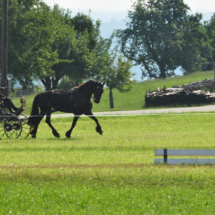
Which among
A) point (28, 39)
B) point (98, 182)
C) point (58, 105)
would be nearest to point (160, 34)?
point (28, 39)

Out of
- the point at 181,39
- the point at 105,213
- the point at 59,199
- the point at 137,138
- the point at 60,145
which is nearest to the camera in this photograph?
the point at 105,213

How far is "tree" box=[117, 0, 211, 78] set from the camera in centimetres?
8569

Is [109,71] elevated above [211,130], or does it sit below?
above

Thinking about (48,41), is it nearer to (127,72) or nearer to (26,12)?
(26,12)

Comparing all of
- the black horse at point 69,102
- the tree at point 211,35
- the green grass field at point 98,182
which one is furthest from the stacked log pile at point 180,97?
the tree at point 211,35

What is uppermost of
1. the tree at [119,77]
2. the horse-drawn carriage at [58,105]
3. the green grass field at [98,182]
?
the tree at [119,77]

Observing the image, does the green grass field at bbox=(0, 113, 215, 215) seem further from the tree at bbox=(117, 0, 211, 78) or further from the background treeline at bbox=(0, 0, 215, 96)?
the tree at bbox=(117, 0, 211, 78)

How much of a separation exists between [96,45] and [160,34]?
878 inches

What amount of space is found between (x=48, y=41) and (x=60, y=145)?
28.0 meters

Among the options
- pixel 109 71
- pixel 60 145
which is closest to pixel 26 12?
pixel 109 71

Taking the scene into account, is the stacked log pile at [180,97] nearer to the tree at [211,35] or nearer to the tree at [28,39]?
the tree at [28,39]

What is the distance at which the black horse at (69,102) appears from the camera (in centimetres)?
2267

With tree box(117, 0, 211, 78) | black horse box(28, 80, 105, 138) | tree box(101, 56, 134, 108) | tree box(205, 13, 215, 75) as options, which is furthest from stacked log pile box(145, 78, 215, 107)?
tree box(205, 13, 215, 75)

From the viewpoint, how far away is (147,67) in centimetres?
9412
